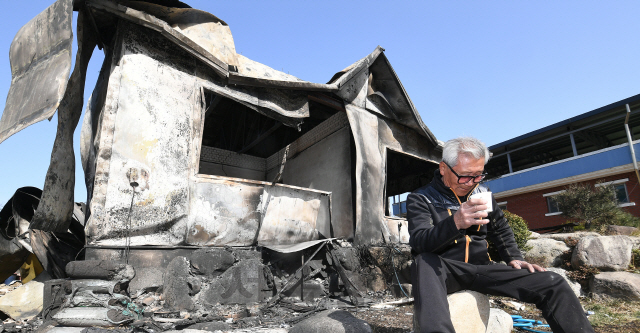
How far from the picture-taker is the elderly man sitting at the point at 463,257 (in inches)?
78.0

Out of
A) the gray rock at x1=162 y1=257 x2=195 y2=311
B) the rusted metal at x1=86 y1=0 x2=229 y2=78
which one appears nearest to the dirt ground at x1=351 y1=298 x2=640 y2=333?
the gray rock at x1=162 y1=257 x2=195 y2=311

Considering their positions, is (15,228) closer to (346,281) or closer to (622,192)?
(346,281)

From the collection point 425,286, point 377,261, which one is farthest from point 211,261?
point 425,286

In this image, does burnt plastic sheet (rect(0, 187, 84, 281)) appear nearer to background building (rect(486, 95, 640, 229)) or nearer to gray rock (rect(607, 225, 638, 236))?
gray rock (rect(607, 225, 638, 236))

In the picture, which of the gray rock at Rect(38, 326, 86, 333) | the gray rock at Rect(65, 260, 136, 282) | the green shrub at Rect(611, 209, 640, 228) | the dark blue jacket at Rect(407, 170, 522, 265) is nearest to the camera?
the dark blue jacket at Rect(407, 170, 522, 265)

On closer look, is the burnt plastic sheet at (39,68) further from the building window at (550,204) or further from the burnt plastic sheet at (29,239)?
the building window at (550,204)

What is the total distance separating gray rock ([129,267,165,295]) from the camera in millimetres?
4254

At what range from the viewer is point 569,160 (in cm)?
1772

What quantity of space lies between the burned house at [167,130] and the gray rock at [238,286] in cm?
52

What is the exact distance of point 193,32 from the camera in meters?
5.73

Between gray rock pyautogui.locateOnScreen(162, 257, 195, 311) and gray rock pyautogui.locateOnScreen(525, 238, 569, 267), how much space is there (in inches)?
272

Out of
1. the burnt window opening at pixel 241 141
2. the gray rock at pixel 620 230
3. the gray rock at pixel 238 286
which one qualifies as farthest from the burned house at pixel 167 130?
the gray rock at pixel 620 230

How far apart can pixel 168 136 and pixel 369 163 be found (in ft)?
13.0

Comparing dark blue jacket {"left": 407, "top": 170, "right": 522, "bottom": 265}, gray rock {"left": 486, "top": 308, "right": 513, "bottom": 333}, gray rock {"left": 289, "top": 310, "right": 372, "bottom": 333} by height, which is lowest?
gray rock {"left": 486, "top": 308, "right": 513, "bottom": 333}
